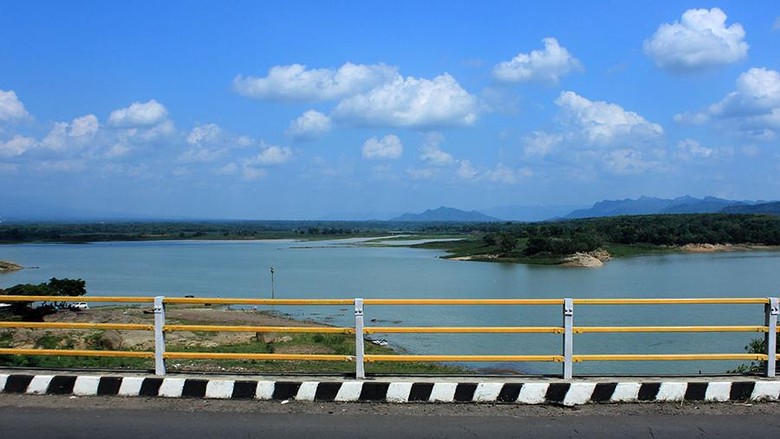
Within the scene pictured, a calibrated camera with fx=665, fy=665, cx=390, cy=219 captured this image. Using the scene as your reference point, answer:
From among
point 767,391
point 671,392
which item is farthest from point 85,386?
point 767,391

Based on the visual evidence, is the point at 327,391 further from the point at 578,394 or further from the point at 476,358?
the point at 578,394

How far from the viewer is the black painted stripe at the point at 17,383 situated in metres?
6.86

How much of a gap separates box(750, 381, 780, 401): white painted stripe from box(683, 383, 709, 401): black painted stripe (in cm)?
47

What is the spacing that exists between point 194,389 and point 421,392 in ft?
7.52

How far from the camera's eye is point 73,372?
23.5 ft

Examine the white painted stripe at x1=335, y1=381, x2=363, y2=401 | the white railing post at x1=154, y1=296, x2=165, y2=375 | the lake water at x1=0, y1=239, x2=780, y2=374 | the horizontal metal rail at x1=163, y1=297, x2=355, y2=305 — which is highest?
the horizontal metal rail at x1=163, y1=297, x2=355, y2=305

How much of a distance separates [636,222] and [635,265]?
35411mm

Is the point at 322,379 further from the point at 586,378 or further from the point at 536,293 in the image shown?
the point at 536,293

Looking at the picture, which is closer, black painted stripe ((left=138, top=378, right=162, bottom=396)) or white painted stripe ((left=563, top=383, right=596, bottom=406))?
white painted stripe ((left=563, top=383, right=596, bottom=406))

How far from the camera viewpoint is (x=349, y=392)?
6605 mm

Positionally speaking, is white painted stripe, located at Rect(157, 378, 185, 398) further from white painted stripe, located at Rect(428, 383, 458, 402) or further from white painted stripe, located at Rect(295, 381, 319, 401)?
white painted stripe, located at Rect(428, 383, 458, 402)

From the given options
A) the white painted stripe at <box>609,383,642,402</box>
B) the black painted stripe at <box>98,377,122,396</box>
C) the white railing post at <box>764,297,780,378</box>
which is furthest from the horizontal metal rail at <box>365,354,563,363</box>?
the black painted stripe at <box>98,377,122,396</box>

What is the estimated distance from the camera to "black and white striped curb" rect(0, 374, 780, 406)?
6531mm

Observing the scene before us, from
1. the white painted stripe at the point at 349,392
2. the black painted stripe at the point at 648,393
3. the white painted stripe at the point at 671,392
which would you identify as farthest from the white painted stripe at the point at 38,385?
the white painted stripe at the point at 671,392
